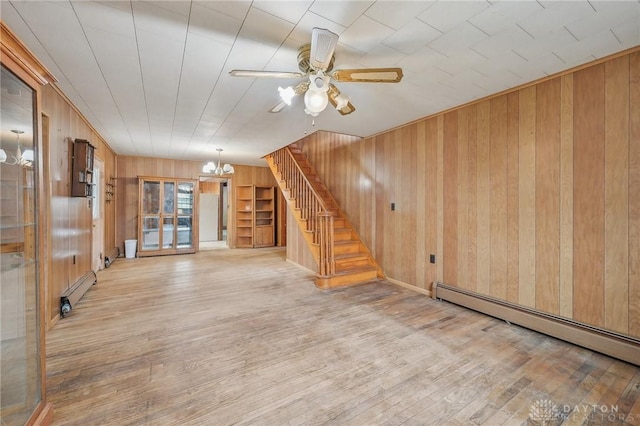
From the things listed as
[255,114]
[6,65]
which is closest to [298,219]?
[255,114]

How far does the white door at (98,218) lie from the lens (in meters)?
4.59

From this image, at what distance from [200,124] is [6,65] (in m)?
2.87

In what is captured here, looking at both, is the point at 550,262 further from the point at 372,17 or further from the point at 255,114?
the point at 255,114

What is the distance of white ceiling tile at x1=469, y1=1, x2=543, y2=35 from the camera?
62.1 inches

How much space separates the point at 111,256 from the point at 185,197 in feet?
7.06

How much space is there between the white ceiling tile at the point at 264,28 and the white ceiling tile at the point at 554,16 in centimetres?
159

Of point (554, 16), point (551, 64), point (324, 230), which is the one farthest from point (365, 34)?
point (324, 230)

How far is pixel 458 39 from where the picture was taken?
1891 mm

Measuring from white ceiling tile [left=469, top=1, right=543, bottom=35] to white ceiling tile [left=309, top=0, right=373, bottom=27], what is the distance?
2.43ft

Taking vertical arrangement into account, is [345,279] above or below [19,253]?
below

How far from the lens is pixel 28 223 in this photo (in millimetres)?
1484

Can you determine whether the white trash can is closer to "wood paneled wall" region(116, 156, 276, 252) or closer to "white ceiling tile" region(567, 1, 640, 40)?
"wood paneled wall" region(116, 156, 276, 252)

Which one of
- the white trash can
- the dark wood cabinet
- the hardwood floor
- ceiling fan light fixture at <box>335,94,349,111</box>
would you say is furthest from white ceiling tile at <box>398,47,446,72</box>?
the white trash can

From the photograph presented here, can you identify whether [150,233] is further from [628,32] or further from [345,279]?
[628,32]
